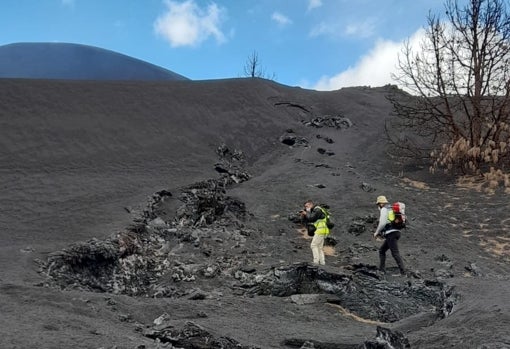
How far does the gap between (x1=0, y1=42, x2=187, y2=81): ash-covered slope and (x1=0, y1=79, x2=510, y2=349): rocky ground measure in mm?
21936

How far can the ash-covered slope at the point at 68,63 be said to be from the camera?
45.7 meters

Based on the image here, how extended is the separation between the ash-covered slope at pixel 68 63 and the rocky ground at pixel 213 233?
72.0ft

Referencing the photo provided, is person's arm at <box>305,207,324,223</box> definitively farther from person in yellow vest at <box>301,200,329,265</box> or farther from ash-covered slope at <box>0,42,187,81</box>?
ash-covered slope at <box>0,42,187,81</box>

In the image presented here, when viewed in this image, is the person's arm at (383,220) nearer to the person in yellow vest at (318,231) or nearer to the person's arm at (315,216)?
the person in yellow vest at (318,231)

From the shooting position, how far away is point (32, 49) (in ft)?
161

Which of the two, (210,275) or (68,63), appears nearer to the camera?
(210,275)

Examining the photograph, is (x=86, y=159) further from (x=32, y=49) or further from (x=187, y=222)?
(x=32, y=49)

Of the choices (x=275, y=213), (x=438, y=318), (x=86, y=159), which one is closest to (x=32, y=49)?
(x=86, y=159)

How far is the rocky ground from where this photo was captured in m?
6.90

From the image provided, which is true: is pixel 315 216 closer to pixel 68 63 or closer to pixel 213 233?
pixel 213 233

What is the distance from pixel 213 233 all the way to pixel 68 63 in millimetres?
39534

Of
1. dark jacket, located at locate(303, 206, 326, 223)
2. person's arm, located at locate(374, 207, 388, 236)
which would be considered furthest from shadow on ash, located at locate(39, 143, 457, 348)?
dark jacket, located at locate(303, 206, 326, 223)

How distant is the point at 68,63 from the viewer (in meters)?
47.8

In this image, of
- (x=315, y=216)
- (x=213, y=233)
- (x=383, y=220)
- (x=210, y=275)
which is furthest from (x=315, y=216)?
(x=213, y=233)
